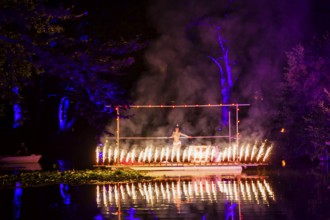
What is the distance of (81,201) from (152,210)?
2216 mm

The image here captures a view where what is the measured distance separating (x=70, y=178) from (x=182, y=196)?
18.2 ft

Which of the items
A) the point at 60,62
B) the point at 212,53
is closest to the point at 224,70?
the point at 212,53

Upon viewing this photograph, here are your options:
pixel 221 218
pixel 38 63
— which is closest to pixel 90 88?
pixel 38 63

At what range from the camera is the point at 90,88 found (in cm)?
1736

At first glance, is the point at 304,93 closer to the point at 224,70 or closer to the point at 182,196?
the point at 224,70

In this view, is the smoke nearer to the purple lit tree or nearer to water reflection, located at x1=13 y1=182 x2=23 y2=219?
the purple lit tree

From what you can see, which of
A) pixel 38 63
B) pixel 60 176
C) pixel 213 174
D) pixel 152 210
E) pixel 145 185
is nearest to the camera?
pixel 152 210

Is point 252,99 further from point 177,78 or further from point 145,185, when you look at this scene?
point 145,185

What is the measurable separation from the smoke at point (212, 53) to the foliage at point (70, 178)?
11.6 meters

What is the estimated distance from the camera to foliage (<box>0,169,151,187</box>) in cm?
1875

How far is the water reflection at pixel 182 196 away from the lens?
12727 mm

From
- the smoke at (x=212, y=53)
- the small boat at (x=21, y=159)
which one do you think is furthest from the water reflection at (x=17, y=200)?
the smoke at (x=212, y=53)

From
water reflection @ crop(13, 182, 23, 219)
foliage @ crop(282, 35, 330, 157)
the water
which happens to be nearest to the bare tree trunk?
foliage @ crop(282, 35, 330, 157)

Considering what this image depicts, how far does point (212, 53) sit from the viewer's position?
40.1 metres
